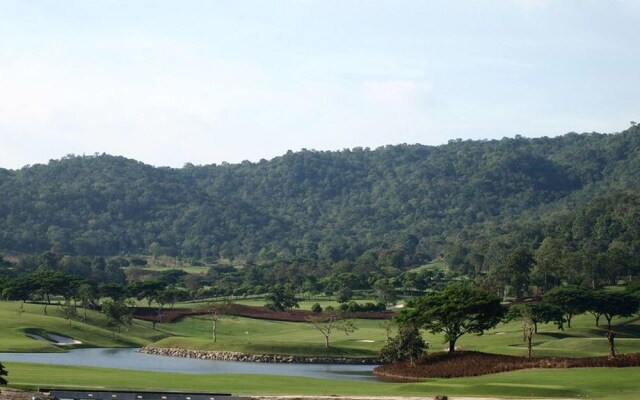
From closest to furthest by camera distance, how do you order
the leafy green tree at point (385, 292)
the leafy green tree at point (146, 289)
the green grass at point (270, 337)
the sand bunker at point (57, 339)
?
the green grass at point (270, 337) → the sand bunker at point (57, 339) → the leafy green tree at point (146, 289) → the leafy green tree at point (385, 292)

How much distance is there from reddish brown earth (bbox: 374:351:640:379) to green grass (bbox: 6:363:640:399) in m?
1.79

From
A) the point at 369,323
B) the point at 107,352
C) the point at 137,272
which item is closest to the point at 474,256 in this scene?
the point at 137,272

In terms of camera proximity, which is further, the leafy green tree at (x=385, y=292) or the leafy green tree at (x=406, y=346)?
the leafy green tree at (x=385, y=292)

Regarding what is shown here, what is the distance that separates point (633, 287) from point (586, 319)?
667 cm

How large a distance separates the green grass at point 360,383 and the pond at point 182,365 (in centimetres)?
910

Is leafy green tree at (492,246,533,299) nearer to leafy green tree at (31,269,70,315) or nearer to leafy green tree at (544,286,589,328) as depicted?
leafy green tree at (544,286,589,328)

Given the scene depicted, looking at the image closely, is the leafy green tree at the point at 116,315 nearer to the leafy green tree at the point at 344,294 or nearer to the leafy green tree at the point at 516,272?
the leafy green tree at the point at 344,294

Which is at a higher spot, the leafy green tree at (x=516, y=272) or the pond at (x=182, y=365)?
the leafy green tree at (x=516, y=272)

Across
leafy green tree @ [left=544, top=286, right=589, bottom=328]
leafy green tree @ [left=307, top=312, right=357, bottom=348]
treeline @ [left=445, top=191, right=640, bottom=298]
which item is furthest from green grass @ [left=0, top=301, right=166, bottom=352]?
treeline @ [left=445, top=191, right=640, bottom=298]

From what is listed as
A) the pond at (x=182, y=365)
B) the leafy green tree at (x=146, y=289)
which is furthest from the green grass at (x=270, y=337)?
the leafy green tree at (x=146, y=289)

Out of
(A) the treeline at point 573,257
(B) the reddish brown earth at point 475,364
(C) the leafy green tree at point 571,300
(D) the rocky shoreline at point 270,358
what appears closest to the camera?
(B) the reddish brown earth at point 475,364

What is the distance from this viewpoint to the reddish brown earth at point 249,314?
117250mm

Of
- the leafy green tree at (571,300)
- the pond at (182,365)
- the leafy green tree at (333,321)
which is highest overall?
the leafy green tree at (571,300)

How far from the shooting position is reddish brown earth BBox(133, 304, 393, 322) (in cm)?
11725
